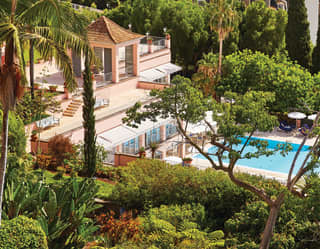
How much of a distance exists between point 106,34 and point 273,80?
11.7 m

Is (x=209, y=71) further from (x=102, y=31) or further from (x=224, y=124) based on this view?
(x=224, y=124)

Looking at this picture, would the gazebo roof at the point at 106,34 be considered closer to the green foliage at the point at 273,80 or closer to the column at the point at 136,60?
the column at the point at 136,60

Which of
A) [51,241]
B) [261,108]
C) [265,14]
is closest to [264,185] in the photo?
[261,108]

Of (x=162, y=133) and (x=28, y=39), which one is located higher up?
(x=28, y=39)

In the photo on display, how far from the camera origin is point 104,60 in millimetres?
39375

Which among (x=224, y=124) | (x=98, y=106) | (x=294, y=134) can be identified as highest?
(x=224, y=124)

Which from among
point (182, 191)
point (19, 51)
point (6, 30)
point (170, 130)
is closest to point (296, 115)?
point (170, 130)

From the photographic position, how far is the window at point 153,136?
1377 inches

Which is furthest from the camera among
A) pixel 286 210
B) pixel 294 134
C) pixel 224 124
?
pixel 294 134

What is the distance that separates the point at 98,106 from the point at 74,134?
4.72m

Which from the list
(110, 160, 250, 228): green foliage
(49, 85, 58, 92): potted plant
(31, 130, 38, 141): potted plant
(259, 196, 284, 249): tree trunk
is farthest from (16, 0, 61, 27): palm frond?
(49, 85, 58, 92): potted plant

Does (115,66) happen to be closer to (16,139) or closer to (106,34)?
(106,34)

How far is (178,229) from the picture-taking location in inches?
773

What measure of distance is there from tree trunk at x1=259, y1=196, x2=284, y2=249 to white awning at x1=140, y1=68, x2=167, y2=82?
24120 millimetres
